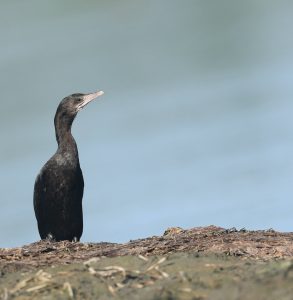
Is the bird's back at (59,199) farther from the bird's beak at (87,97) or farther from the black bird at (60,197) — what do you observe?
the bird's beak at (87,97)

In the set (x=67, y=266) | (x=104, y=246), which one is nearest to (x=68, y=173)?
(x=104, y=246)

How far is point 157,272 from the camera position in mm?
7891

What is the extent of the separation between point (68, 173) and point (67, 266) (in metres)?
6.34

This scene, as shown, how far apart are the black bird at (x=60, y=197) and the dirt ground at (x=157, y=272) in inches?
158

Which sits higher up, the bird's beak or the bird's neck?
the bird's beak

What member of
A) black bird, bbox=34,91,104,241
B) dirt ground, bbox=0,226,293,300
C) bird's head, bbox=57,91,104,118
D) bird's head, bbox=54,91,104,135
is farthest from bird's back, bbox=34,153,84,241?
dirt ground, bbox=0,226,293,300

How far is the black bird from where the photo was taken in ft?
47.7

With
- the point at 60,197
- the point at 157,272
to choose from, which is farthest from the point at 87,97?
the point at 157,272

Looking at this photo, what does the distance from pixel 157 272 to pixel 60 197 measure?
679cm

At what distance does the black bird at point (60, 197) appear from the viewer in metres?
14.5

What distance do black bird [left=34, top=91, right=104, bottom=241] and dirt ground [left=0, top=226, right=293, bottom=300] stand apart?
4.01 meters

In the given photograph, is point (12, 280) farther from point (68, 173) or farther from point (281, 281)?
point (68, 173)

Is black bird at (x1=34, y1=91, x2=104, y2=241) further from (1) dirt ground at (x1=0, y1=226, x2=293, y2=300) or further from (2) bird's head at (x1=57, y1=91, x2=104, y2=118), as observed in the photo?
(1) dirt ground at (x1=0, y1=226, x2=293, y2=300)

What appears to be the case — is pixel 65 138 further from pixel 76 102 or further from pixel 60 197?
pixel 60 197
